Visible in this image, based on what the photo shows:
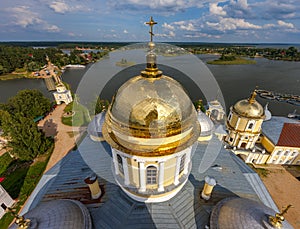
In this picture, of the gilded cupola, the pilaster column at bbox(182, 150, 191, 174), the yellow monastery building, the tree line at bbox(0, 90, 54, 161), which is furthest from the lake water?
the gilded cupola

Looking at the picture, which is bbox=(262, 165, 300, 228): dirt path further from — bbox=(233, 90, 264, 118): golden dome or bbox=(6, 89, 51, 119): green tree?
bbox=(6, 89, 51, 119): green tree

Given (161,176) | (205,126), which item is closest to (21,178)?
(161,176)

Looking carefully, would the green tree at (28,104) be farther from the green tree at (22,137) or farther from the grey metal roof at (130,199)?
the grey metal roof at (130,199)

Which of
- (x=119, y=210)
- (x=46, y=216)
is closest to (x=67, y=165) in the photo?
(x=46, y=216)

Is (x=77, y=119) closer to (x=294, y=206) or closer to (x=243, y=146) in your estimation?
(x=243, y=146)

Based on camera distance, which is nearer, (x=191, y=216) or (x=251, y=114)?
(x=191, y=216)

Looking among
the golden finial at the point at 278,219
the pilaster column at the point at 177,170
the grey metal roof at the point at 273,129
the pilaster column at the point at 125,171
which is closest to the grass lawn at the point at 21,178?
the pilaster column at the point at 125,171
